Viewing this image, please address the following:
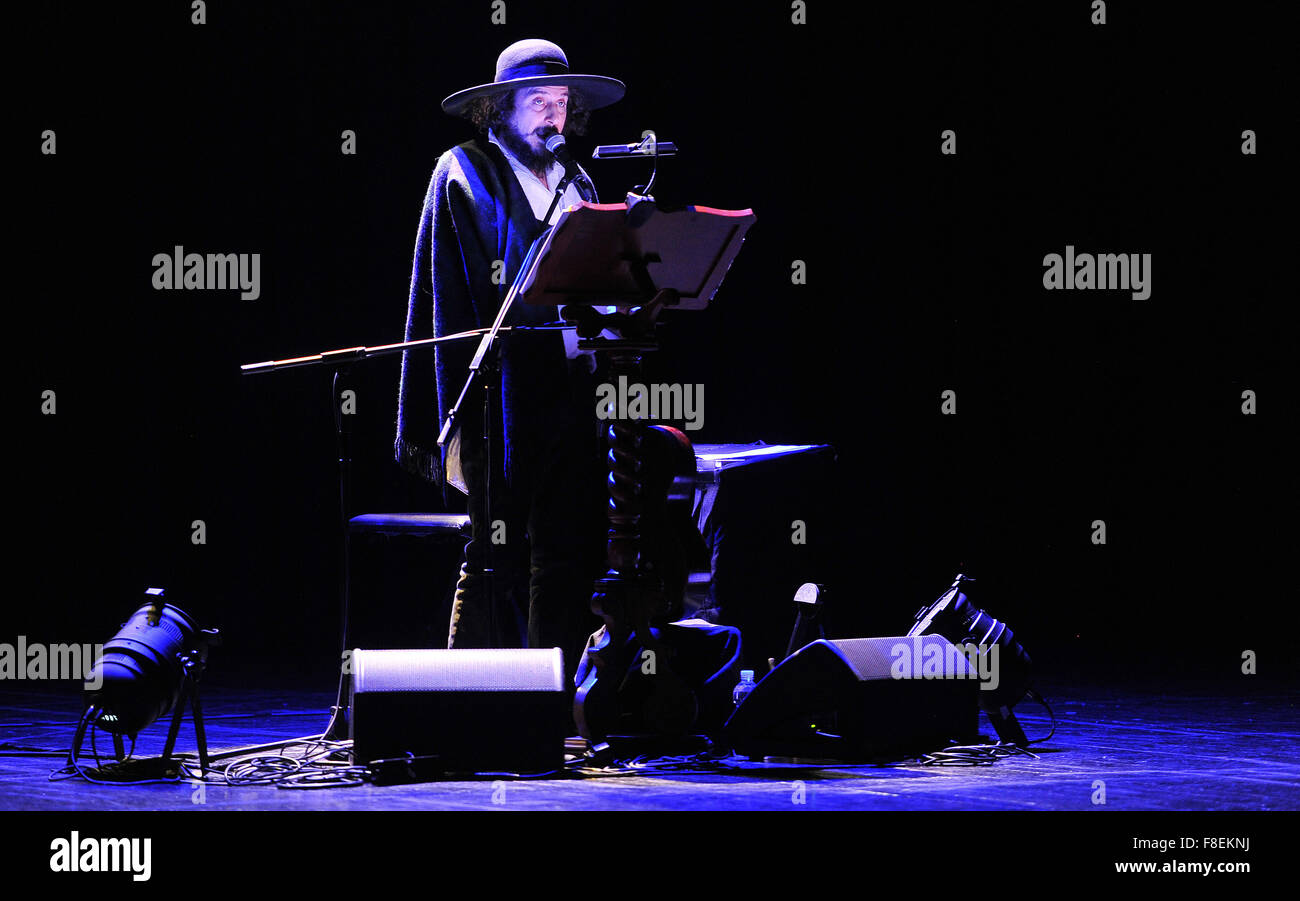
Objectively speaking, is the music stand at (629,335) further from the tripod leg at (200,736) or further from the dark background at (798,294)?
the dark background at (798,294)

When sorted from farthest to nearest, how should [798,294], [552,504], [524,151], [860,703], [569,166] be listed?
[798,294] → [524,151] → [552,504] → [569,166] → [860,703]

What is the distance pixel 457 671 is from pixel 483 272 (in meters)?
1.13

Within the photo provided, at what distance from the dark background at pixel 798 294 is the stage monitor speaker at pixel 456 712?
232 centimetres

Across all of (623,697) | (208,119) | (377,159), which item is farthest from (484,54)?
(623,697)

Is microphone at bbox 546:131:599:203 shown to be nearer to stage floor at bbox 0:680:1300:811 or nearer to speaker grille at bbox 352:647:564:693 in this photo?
speaker grille at bbox 352:647:564:693

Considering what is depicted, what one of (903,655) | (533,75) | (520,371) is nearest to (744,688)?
(903,655)

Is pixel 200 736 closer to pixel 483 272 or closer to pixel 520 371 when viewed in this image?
pixel 520 371

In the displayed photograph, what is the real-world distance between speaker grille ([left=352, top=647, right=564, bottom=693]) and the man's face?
1.38 metres

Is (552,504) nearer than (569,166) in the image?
No

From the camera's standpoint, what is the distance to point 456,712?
3557 millimetres

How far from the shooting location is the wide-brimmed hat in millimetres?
4281

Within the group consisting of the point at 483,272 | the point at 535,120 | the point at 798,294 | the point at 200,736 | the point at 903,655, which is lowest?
the point at 200,736

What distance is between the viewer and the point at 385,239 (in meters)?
5.96
